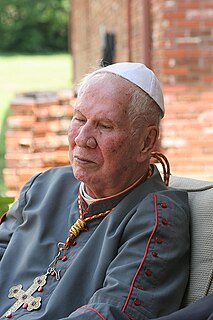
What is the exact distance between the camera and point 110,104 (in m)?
2.83

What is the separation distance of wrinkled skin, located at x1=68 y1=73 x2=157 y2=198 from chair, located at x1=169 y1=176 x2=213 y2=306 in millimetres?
255

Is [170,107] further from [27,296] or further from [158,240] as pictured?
[158,240]

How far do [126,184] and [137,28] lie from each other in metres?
5.66

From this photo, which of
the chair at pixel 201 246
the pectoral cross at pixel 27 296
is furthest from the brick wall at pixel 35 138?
the chair at pixel 201 246

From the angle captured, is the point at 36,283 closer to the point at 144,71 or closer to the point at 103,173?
the point at 103,173

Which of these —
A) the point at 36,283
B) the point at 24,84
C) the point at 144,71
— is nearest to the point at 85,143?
the point at 144,71

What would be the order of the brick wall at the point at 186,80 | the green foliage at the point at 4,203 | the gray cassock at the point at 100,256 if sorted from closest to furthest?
the gray cassock at the point at 100,256
the green foliage at the point at 4,203
the brick wall at the point at 186,80

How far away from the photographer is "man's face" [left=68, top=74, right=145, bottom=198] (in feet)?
9.29

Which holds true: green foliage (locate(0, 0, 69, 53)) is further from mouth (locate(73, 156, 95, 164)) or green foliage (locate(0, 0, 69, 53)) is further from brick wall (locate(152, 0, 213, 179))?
mouth (locate(73, 156, 95, 164))

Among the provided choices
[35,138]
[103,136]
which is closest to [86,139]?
[103,136]

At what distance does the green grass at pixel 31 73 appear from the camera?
23.5 m

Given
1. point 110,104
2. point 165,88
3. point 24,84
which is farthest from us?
point 24,84

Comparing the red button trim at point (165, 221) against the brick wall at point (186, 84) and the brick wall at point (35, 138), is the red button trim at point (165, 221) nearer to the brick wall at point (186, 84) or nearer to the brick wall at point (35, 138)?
the brick wall at point (35, 138)

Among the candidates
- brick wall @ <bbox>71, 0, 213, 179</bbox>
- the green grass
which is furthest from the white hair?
the green grass
